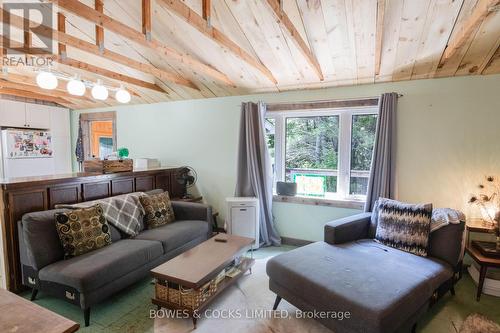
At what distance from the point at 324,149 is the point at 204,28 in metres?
2.19

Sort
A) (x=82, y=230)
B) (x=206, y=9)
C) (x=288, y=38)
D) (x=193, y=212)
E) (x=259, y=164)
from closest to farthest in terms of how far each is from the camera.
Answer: (x=206, y=9) → (x=82, y=230) → (x=288, y=38) → (x=193, y=212) → (x=259, y=164)

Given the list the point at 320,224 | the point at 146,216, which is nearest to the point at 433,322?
the point at 320,224

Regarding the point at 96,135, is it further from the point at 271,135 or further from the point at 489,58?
the point at 489,58

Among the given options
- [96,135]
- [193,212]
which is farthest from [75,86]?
[96,135]

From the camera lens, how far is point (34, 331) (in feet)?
3.12

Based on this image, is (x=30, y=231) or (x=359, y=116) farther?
(x=359, y=116)

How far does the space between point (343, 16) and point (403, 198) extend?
2114 millimetres

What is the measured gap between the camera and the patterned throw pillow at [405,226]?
239 cm

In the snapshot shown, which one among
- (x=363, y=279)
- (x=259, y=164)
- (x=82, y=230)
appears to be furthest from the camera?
(x=259, y=164)

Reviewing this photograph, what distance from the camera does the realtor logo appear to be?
2195mm

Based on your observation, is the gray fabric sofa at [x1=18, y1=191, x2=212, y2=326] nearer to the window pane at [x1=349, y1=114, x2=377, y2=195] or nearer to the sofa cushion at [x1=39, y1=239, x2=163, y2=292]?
the sofa cushion at [x1=39, y1=239, x2=163, y2=292]

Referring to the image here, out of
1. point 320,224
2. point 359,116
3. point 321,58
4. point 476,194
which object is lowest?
point 320,224

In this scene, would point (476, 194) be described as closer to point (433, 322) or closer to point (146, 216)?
point (433, 322)

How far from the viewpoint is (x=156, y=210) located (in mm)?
3252
